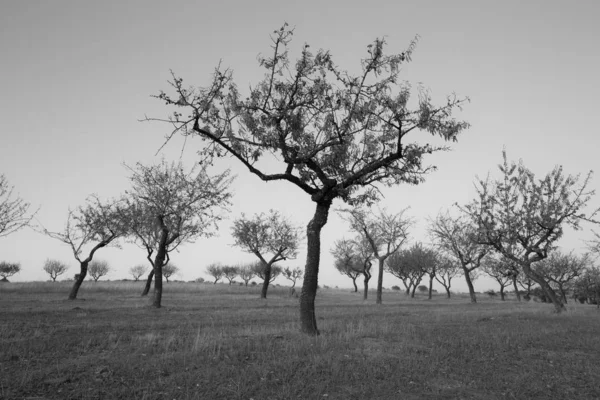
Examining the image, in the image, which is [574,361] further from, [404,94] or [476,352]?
[404,94]

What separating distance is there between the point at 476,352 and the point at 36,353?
44.7ft

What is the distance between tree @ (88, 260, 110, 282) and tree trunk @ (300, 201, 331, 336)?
111 m

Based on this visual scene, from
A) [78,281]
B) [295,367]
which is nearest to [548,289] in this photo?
[295,367]

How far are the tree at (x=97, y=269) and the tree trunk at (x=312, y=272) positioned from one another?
111 metres

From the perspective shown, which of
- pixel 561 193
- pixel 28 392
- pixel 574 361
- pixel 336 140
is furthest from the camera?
pixel 561 193

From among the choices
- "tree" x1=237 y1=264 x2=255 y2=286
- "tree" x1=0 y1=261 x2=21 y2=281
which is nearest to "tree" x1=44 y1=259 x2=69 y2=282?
"tree" x1=0 y1=261 x2=21 y2=281

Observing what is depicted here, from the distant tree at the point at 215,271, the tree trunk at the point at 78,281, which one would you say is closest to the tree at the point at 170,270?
the distant tree at the point at 215,271

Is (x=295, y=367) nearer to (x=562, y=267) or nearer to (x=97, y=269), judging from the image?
(x=562, y=267)

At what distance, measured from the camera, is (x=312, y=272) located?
13.8 m

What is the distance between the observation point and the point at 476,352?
37.1 ft

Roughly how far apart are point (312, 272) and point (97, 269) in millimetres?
112275

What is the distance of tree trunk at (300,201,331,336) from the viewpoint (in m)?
13.5

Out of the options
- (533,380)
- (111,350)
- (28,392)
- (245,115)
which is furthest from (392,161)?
(28,392)

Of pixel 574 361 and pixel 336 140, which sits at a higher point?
pixel 336 140
